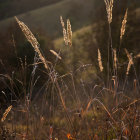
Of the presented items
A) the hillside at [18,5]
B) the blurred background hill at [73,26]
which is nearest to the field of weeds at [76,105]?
the blurred background hill at [73,26]

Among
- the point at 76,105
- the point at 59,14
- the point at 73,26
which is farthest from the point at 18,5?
the point at 76,105

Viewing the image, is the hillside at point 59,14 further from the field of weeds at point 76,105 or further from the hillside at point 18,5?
the field of weeds at point 76,105

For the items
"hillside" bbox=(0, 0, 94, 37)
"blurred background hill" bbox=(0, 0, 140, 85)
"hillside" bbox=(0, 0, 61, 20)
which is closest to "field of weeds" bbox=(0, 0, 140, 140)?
"blurred background hill" bbox=(0, 0, 140, 85)

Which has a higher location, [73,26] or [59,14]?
[59,14]

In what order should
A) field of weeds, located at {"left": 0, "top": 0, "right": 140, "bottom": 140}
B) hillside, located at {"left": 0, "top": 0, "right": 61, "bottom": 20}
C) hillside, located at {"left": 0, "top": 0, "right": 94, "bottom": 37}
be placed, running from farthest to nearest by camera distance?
hillside, located at {"left": 0, "top": 0, "right": 61, "bottom": 20}
hillside, located at {"left": 0, "top": 0, "right": 94, "bottom": 37}
field of weeds, located at {"left": 0, "top": 0, "right": 140, "bottom": 140}

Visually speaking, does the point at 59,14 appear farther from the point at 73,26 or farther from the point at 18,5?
the point at 18,5

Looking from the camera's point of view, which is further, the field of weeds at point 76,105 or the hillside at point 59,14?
the hillside at point 59,14

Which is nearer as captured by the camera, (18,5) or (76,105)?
(76,105)

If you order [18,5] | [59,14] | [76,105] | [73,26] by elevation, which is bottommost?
[73,26]

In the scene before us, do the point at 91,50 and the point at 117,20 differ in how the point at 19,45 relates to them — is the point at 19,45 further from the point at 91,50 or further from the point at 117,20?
the point at 117,20

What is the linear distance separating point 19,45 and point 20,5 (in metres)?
53.1

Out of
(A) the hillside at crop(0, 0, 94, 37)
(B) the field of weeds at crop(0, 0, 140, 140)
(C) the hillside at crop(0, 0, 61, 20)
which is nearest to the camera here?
(B) the field of weeds at crop(0, 0, 140, 140)

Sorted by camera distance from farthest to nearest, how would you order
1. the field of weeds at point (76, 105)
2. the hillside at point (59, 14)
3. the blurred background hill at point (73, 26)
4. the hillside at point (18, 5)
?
the hillside at point (18, 5)
the hillside at point (59, 14)
the blurred background hill at point (73, 26)
the field of weeds at point (76, 105)

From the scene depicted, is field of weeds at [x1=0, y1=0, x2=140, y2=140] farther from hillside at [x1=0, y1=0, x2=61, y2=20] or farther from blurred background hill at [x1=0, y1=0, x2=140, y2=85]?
hillside at [x1=0, y1=0, x2=61, y2=20]
